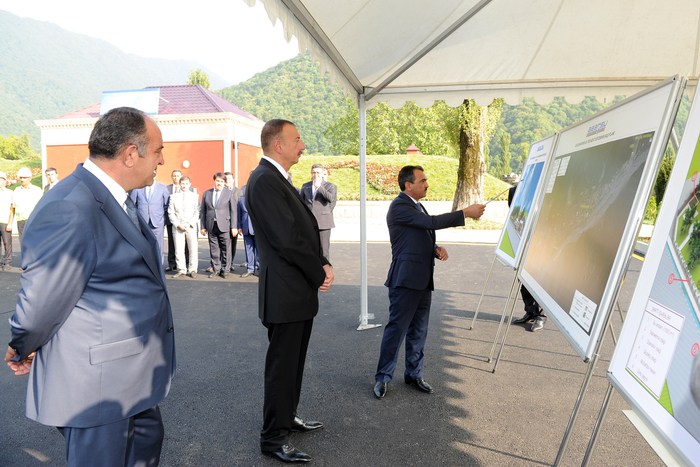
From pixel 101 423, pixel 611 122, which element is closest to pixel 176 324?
pixel 101 423

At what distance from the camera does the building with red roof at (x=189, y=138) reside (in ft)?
68.2

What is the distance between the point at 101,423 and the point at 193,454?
4.75 ft

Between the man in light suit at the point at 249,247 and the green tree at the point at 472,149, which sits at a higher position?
the green tree at the point at 472,149

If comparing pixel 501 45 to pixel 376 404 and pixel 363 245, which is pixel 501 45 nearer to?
pixel 363 245

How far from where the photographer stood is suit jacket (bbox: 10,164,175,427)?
149 cm

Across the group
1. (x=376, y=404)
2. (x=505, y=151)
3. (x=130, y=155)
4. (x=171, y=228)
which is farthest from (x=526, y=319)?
(x=505, y=151)

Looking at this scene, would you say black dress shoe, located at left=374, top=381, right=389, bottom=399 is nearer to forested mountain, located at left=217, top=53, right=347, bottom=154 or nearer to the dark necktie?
the dark necktie

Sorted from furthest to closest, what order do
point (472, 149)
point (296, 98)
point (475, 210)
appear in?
point (296, 98), point (472, 149), point (475, 210)

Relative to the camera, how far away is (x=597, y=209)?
6.95ft

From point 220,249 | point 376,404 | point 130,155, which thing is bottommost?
point 220,249

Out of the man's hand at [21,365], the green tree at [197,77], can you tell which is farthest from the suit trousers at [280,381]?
the green tree at [197,77]

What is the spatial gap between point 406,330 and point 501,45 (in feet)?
9.62

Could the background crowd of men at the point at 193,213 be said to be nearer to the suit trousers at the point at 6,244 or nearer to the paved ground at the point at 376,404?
the suit trousers at the point at 6,244

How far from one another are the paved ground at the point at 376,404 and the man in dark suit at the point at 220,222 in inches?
109
